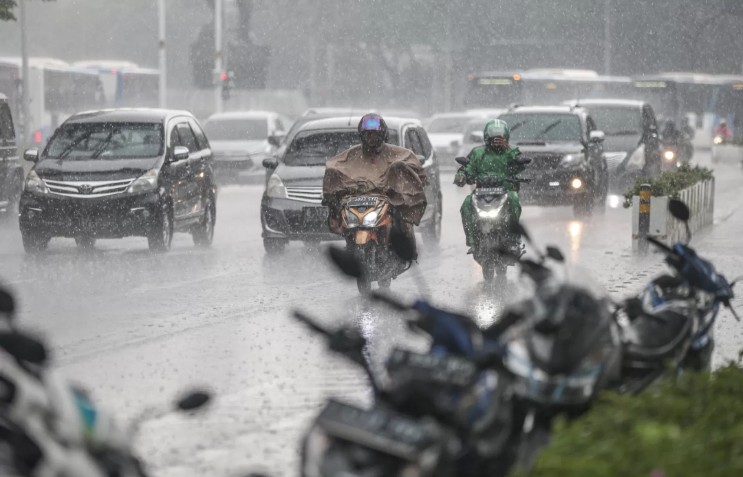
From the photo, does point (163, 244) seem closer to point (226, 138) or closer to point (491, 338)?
point (491, 338)

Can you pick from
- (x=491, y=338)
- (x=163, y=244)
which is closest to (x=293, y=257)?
(x=163, y=244)

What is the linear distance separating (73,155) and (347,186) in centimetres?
653

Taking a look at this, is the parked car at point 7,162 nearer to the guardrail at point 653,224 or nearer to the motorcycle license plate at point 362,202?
the guardrail at point 653,224

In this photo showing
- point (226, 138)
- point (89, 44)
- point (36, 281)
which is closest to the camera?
point (36, 281)

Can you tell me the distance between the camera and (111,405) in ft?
28.5

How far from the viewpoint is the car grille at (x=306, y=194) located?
18.3 m

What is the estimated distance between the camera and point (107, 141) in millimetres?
19797

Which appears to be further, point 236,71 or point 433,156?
point 236,71

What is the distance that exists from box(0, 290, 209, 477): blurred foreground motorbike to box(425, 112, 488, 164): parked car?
131ft

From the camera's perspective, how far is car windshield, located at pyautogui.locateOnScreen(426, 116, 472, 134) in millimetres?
48219

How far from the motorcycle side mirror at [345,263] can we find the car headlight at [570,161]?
21.0 m

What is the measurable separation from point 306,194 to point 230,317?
227 inches

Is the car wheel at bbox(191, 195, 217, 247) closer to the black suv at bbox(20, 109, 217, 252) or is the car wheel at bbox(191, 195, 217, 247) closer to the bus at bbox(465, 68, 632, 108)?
the black suv at bbox(20, 109, 217, 252)

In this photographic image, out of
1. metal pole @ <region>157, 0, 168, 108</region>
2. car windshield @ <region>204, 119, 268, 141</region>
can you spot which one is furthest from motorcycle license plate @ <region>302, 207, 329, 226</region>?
metal pole @ <region>157, 0, 168, 108</region>
